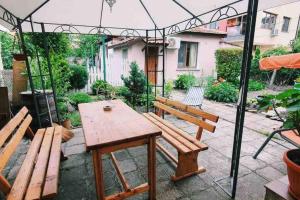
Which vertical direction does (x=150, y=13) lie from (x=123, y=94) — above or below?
above

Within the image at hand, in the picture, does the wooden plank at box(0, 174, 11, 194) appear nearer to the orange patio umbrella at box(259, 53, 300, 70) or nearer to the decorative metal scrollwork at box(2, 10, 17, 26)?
the decorative metal scrollwork at box(2, 10, 17, 26)

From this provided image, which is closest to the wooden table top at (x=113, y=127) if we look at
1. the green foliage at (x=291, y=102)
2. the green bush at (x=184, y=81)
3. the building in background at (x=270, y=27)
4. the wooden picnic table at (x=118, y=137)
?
the wooden picnic table at (x=118, y=137)

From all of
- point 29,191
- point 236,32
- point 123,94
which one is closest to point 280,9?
point 236,32

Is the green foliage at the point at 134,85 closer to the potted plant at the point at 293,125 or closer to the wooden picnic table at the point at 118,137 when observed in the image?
the wooden picnic table at the point at 118,137

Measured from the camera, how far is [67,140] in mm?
3561

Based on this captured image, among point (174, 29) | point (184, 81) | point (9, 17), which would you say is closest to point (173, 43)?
point (184, 81)

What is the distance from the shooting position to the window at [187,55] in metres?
10.8

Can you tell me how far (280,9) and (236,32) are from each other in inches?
155

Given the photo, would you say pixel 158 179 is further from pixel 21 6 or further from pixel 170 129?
pixel 21 6

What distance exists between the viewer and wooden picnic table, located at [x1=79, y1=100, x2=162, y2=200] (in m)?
1.70

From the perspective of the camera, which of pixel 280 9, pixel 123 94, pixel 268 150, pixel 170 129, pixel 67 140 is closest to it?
pixel 170 129

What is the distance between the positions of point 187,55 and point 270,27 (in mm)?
9980

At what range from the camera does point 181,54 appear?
35.7 feet

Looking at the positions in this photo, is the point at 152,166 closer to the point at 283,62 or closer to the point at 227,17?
the point at 227,17
